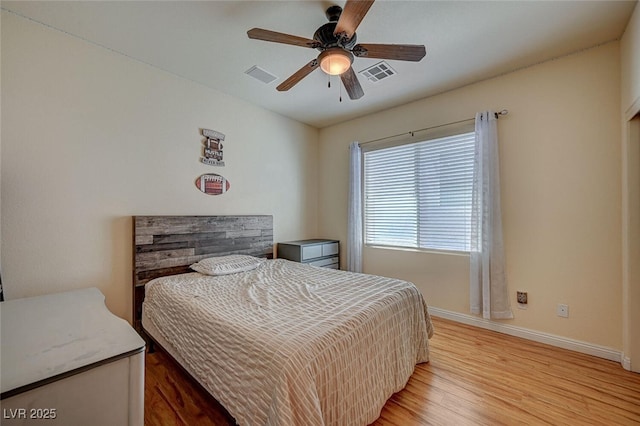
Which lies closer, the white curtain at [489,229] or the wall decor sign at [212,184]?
the white curtain at [489,229]

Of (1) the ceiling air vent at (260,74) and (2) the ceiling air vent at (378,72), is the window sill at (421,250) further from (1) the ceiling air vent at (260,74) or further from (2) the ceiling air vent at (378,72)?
(1) the ceiling air vent at (260,74)

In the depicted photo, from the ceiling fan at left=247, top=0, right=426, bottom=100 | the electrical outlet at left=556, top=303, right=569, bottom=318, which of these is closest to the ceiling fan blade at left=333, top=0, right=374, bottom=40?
the ceiling fan at left=247, top=0, right=426, bottom=100

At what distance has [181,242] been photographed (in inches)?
104

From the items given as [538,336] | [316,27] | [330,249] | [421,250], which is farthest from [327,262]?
[316,27]

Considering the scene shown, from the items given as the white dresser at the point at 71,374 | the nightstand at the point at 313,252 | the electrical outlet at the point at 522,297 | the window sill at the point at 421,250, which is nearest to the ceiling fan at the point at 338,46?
the white dresser at the point at 71,374

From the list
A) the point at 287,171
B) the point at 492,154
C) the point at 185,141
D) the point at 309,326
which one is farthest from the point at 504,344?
the point at 185,141

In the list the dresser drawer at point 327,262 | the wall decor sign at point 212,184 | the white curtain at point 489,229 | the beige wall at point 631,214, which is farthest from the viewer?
the dresser drawer at point 327,262

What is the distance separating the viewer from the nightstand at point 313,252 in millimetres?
3498

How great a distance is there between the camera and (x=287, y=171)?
155 inches

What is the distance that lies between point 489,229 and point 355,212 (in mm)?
1706

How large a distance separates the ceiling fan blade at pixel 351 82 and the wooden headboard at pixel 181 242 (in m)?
1.98

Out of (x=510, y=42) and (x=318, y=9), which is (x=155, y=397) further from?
(x=510, y=42)

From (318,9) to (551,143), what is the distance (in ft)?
8.18

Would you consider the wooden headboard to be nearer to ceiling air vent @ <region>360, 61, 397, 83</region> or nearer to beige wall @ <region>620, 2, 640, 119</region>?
ceiling air vent @ <region>360, 61, 397, 83</region>
